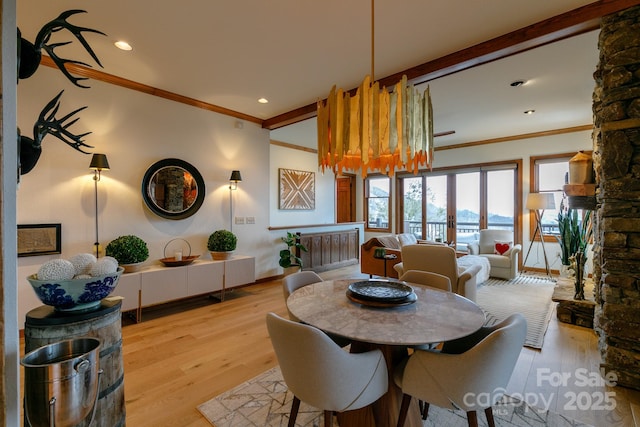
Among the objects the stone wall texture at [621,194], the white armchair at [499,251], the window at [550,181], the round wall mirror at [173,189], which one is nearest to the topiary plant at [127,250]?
the round wall mirror at [173,189]

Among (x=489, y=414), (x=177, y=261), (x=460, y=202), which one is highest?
(x=460, y=202)

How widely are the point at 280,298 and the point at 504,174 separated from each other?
552 cm

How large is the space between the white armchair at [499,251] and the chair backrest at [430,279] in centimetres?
359

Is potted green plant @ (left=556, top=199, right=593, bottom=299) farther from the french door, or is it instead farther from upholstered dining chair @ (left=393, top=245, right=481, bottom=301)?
the french door

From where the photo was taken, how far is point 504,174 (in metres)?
6.36

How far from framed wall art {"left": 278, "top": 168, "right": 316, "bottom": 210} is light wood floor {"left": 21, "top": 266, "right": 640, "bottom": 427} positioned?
3282 mm

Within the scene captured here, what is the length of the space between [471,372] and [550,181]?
20.3 ft

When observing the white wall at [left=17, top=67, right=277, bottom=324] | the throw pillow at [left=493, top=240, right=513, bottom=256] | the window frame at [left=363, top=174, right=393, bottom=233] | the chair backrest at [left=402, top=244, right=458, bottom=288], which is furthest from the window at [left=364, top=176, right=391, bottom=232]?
the chair backrest at [left=402, top=244, right=458, bottom=288]

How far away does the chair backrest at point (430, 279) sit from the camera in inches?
93.1

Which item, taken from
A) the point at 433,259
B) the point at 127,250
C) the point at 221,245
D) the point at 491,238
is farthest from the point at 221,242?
the point at 491,238

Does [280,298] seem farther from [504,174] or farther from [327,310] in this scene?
[504,174]

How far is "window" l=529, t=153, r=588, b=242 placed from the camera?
5.69m

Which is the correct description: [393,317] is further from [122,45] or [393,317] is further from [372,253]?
[372,253]

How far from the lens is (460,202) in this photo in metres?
6.95
